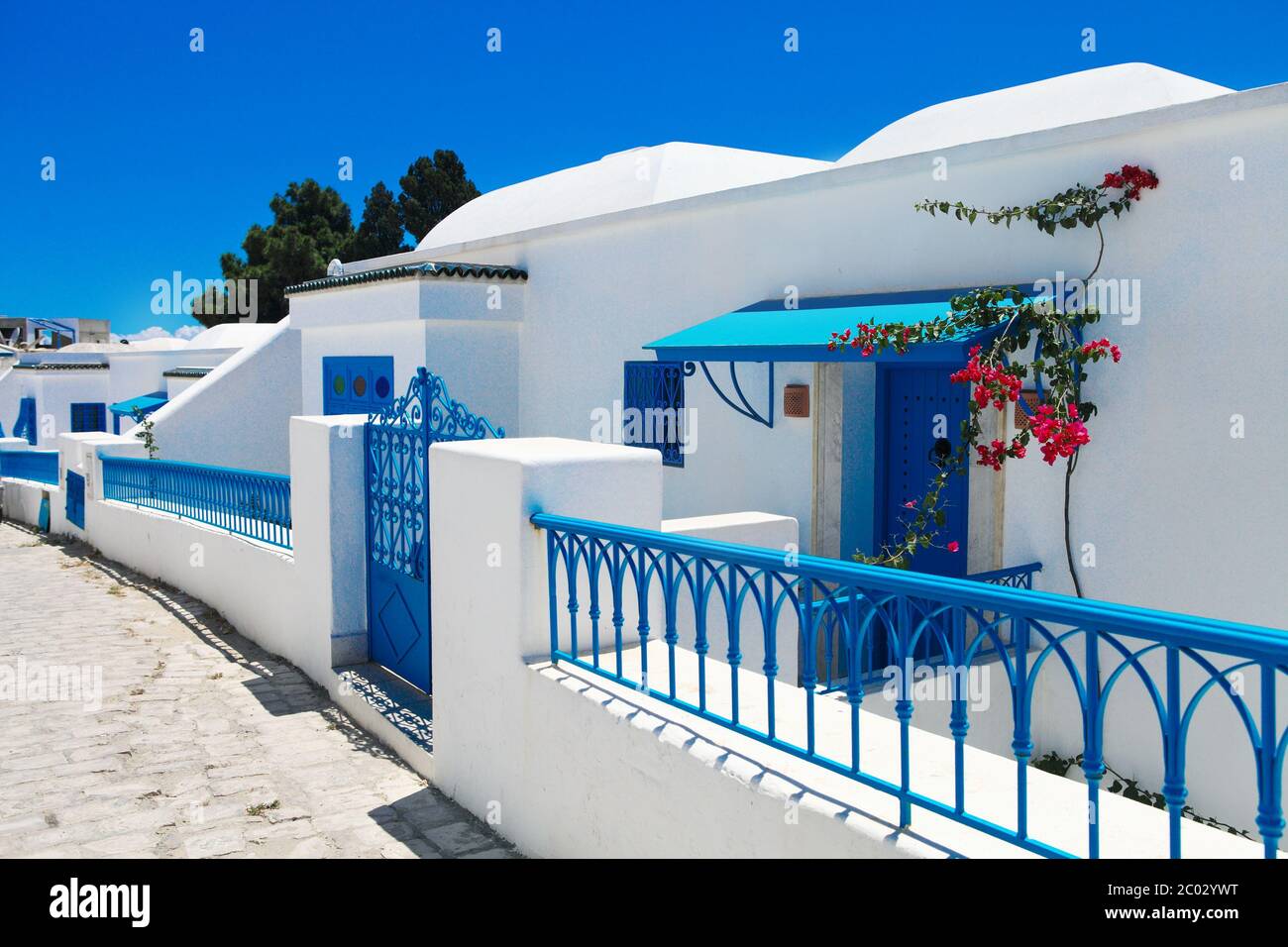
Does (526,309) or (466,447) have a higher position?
(526,309)

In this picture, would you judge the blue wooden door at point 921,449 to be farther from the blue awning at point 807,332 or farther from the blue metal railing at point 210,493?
the blue metal railing at point 210,493

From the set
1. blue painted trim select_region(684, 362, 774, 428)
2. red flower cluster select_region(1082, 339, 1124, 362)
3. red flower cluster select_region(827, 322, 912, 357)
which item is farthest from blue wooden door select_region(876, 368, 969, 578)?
red flower cluster select_region(1082, 339, 1124, 362)

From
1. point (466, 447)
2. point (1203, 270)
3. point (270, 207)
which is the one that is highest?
point (270, 207)

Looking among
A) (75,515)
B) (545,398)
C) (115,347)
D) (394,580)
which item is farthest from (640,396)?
(115,347)

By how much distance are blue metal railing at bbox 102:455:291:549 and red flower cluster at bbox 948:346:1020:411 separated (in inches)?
198

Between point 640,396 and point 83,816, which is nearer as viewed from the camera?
point 83,816

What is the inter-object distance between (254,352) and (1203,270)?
1482cm

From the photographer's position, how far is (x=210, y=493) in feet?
32.8

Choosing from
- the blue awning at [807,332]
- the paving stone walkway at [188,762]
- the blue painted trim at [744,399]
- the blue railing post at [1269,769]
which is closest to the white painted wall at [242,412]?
the paving stone walkway at [188,762]

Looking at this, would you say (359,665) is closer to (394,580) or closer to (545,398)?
(394,580)

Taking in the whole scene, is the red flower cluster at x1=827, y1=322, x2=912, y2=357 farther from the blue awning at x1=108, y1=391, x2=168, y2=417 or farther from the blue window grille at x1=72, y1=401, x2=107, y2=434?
the blue window grille at x1=72, y1=401, x2=107, y2=434

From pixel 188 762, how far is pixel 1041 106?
806 centimetres

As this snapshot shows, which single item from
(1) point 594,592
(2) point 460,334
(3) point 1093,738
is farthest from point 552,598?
(2) point 460,334
